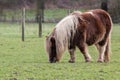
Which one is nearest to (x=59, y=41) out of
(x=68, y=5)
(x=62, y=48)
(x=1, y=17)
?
(x=62, y=48)

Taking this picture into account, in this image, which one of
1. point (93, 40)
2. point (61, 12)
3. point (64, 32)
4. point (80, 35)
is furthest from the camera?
point (61, 12)

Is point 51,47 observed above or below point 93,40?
below

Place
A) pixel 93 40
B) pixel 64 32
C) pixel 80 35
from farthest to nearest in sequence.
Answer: pixel 93 40 < pixel 80 35 < pixel 64 32

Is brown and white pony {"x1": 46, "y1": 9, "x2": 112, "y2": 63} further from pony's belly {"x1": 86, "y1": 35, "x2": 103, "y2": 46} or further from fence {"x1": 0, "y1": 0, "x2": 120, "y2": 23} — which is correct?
fence {"x1": 0, "y1": 0, "x2": 120, "y2": 23}

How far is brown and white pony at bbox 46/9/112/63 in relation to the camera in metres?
11.2

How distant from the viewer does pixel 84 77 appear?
865 cm

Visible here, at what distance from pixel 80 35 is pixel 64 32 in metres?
0.65

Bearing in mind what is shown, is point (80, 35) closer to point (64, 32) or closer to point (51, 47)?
point (64, 32)

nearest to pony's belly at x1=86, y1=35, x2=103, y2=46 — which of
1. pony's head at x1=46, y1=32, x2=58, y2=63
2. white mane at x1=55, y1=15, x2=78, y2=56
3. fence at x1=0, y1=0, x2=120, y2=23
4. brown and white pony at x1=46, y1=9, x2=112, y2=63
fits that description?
brown and white pony at x1=46, y1=9, x2=112, y2=63

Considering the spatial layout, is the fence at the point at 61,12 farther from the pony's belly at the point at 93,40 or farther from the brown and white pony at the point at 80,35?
the pony's belly at the point at 93,40

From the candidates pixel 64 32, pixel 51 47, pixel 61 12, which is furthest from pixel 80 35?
pixel 61 12

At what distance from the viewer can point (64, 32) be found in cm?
1125

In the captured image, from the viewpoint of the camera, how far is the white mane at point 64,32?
11.2m

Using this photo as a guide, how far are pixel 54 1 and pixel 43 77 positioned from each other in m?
59.0
